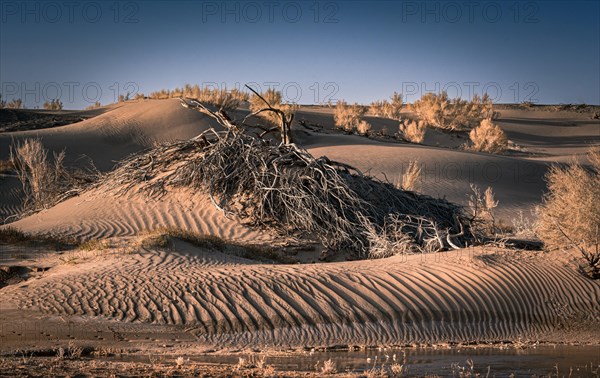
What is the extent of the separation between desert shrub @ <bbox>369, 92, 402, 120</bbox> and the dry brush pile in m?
39.0

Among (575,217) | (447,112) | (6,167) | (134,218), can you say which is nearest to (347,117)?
(447,112)

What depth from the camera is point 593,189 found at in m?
12.8

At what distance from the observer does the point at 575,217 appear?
12.6 meters

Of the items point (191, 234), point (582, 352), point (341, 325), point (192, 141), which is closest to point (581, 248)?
point (582, 352)

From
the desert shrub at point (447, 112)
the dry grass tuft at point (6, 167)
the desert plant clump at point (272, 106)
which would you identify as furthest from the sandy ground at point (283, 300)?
the desert shrub at point (447, 112)

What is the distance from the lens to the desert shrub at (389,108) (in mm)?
56562

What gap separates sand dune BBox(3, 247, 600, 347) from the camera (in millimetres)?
9445

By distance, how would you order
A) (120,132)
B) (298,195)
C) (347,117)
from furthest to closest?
(347,117)
(120,132)
(298,195)

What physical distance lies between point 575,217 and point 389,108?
45.2m

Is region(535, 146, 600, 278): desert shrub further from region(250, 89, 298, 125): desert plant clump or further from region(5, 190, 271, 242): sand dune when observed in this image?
region(250, 89, 298, 125): desert plant clump

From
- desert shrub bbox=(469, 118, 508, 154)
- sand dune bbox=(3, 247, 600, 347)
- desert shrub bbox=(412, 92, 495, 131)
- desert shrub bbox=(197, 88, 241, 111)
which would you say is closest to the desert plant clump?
desert shrub bbox=(197, 88, 241, 111)

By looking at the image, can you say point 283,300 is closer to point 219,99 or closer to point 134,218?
point 134,218

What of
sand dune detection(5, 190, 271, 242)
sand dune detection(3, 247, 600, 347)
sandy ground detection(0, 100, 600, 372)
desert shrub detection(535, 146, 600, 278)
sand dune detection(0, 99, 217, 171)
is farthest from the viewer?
sand dune detection(0, 99, 217, 171)

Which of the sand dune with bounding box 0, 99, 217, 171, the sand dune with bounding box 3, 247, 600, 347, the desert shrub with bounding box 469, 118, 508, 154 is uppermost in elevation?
the sand dune with bounding box 0, 99, 217, 171
